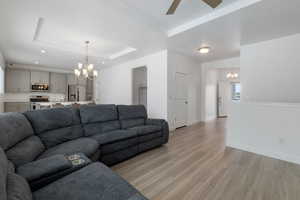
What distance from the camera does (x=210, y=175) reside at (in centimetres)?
219

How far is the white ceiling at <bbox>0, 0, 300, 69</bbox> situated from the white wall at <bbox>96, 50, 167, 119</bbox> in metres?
0.71

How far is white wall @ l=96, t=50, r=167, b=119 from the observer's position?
4.80 meters

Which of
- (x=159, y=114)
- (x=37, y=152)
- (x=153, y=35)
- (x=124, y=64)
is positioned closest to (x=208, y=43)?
(x=153, y=35)

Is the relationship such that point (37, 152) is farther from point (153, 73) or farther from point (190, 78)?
point (190, 78)

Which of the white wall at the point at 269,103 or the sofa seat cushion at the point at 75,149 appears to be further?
the white wall at the point at 269,103

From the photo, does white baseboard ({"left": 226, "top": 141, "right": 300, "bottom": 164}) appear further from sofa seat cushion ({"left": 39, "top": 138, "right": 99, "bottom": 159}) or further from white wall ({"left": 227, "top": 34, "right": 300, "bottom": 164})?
sofa seat cushion ({"left": 39, "top": 138, "right": 99, "bottom": 159})

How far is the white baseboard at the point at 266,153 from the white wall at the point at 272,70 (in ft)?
5.03


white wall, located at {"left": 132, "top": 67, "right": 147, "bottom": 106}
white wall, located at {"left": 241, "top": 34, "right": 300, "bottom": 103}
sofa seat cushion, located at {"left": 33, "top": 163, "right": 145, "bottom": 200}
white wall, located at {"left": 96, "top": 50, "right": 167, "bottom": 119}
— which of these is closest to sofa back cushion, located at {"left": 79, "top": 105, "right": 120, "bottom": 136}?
sofa seat cushion, located at {"left": 33, "top": 163, "right": 145, "bottom": 200}

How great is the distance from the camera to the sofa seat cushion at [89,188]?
1104 mm

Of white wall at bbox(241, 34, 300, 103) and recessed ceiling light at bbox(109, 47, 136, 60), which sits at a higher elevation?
recessed ceiling light at bbox(109, 47, 136, 60)

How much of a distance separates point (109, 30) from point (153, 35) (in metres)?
1.05

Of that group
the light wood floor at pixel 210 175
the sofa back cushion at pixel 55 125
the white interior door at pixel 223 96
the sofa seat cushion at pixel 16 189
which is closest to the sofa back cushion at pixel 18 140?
the sofa back cushion at pixel 55 125

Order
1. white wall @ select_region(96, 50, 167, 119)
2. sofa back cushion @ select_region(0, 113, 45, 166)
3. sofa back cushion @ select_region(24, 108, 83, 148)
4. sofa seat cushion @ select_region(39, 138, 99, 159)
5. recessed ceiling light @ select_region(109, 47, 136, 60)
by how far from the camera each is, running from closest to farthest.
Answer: sofa back cushion @ select_region(0, 113, 45, 166)
sofa seat cushion @ select_region(39, 138, 99, 159)
sofa back cushion @ select_region(24, 108, 83, 148)
white wall @ select_region(96, 50, 167, 119)
recessed ceiling light @ select_region(109, 47, 136, 60)

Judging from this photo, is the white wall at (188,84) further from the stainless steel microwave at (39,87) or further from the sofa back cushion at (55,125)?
the stainless steel microwave at (39,87)
